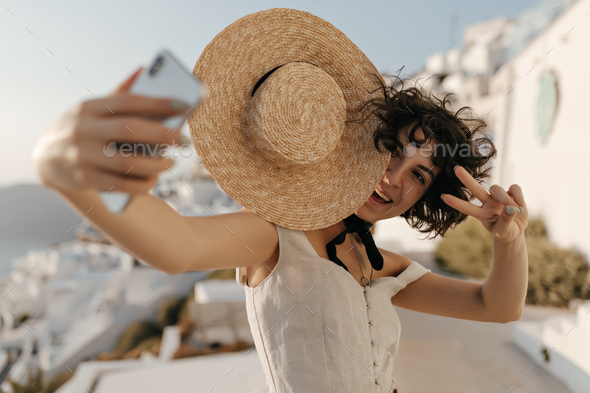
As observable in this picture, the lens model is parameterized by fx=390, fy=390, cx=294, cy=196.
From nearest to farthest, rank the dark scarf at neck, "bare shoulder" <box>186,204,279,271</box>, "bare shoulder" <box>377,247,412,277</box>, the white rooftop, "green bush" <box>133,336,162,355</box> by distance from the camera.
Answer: "bare shoulder" <box>186,204,279,271</box> → the dark scarf at neck → "bare shoulder" <box>377,247,412,277</box> → the white rooftop → "green bush" <box>133,336,162,355</box>

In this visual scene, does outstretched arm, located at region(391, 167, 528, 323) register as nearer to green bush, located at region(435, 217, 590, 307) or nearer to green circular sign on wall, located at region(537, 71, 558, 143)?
green bush, located at region(435, 217, 590, 307)

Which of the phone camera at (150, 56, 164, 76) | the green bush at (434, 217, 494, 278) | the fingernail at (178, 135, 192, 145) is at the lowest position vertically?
the green bush at (434, 217, 494, 278)

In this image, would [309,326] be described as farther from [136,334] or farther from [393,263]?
[136,334]

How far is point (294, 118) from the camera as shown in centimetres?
76

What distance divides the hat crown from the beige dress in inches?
6.4

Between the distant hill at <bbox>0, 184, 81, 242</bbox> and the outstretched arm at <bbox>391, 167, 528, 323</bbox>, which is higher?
the distant hill at <bbox>0, 184, 81, 242</bbox>

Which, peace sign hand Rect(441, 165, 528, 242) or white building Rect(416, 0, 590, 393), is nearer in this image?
peace sign hand Rect(441, 165, 528, 242)

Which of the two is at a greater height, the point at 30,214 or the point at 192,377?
the point at 30,214

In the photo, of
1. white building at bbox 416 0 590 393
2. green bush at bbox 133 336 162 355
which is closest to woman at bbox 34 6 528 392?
white building at bbox 416 0 590 393

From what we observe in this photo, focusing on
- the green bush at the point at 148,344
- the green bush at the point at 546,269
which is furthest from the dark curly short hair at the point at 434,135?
the green bush at the point at 148,344

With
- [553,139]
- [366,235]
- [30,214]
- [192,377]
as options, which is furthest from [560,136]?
[30,214]

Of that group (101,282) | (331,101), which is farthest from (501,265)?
(101,282)

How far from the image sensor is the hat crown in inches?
29.0

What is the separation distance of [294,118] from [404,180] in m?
0.35
